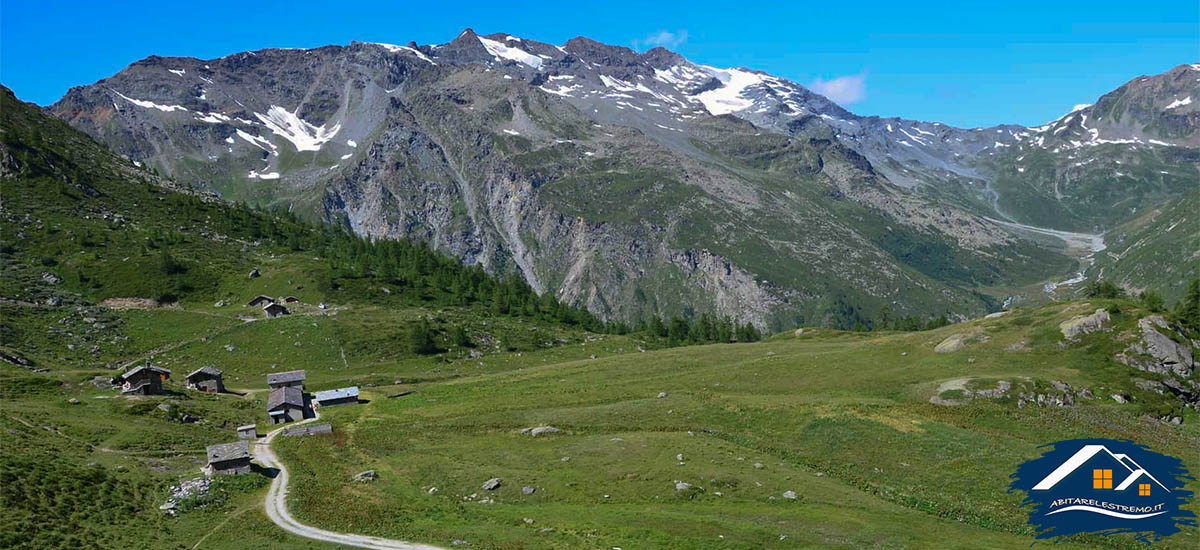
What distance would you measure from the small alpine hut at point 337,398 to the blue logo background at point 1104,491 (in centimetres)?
7865

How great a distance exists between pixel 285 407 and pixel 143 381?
693 inches

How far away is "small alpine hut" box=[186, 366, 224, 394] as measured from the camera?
10212 centimetres

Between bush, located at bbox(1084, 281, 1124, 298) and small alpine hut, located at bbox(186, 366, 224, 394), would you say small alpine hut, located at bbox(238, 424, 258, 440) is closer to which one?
small alpine hut, located at bbox(186, 366, 224, 394)

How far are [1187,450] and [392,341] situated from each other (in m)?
119

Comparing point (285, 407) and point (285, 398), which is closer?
point (285, 407)

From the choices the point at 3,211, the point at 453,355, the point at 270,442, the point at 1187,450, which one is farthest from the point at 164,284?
the point at 1187,450

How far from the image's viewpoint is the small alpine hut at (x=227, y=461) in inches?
2282

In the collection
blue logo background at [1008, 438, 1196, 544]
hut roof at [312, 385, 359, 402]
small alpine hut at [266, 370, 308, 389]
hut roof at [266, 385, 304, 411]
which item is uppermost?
small alpine hut at [266, 370, 308, 389]

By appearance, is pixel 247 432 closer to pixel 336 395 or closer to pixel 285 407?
pixel 285 407

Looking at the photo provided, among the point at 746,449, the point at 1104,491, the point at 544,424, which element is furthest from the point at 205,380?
the point at 1104,491

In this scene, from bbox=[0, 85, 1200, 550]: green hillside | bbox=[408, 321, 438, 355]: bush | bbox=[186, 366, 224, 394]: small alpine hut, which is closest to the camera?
bbox=[0, 85, 1200, 550]: green hillside

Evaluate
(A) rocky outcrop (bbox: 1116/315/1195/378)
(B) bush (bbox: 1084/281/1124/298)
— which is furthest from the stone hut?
(B) bush (bbox: 1084/281/1124/298)

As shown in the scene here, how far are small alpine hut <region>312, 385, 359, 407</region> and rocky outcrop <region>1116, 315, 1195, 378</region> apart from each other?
9405 centimetres

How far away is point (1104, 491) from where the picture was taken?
159 ft
